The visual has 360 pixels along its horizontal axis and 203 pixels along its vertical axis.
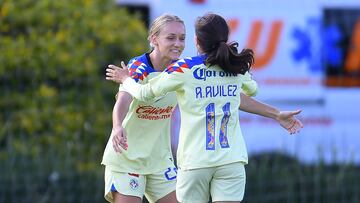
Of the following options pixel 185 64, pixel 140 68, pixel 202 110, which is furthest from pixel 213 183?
pixel 140 68

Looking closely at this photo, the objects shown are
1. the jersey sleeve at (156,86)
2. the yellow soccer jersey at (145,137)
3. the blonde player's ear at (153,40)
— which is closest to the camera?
the jersey sleeve at (156,86)

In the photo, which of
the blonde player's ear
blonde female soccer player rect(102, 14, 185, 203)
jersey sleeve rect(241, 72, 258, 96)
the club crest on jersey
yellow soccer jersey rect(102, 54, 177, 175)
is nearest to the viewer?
jersey sleeve rect(241, 72, 258, 96)

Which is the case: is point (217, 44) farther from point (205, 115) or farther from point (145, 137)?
point (145, 137)

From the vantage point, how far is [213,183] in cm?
679

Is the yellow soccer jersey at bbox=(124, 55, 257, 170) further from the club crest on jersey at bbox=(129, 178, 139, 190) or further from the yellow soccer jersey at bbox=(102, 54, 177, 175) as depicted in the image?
the club crest on jersey at bbox=(129, 178, 139, 190)

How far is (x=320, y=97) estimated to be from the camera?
50.8 feet

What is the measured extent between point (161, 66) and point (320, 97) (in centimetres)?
857

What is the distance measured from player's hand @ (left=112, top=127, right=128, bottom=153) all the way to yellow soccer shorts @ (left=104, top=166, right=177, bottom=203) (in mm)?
593

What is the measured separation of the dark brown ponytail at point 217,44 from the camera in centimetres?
668

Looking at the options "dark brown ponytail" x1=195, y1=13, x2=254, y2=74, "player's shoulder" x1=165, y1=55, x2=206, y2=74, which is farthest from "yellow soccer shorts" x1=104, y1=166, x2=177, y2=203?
"dark brown ponytail" x1=195, y1=13, x2=254, y2=74

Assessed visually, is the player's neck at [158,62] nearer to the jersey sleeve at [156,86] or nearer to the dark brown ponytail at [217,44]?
the jersey sleeve at [156,86]

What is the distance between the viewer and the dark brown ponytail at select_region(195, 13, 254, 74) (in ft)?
21.9

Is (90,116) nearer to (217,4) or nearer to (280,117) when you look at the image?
(217,4)

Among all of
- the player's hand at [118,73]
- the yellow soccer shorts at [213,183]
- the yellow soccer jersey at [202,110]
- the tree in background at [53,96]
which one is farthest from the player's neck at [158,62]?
the tree in background at [53,96]
